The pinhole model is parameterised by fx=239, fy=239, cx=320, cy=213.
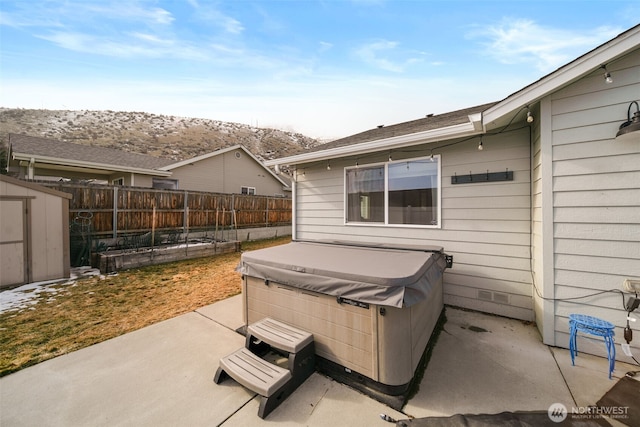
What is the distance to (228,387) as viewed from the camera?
218 cm

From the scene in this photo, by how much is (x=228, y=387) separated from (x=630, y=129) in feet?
14.8

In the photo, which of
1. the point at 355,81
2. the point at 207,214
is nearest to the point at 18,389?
the point at 207,214

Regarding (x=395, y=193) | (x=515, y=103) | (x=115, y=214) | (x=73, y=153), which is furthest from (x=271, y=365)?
(x=73, y=153)

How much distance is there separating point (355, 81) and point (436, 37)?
10.1ft

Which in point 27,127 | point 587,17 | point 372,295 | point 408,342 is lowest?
point 408,342

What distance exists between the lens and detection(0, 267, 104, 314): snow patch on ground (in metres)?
3.82

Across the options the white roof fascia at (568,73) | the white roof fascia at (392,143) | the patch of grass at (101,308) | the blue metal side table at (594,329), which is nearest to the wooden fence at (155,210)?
the patch of grass at (101,308)

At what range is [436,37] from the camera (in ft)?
21.2

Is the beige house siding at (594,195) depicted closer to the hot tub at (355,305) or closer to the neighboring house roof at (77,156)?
the hot tub at (355,305)

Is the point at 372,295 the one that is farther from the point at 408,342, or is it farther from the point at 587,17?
the point at 587,17

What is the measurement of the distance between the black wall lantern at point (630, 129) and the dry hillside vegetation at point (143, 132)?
3190 centimetres
